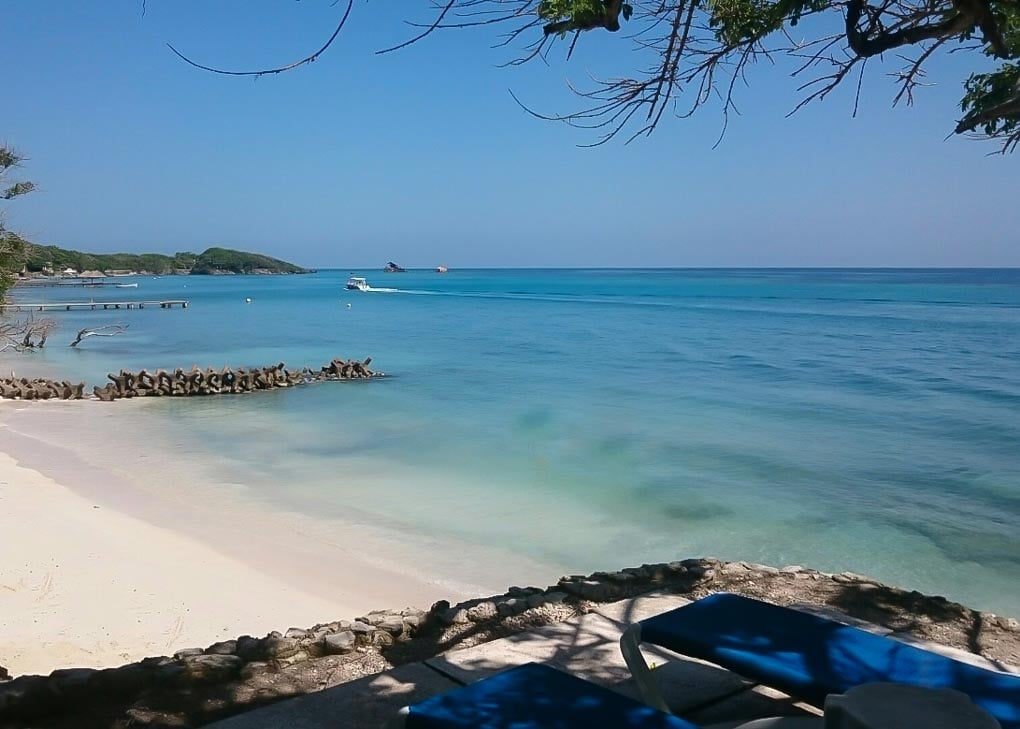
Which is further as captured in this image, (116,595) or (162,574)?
(162,574)

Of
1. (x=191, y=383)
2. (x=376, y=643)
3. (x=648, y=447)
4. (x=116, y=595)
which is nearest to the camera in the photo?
(x=376, y=643)

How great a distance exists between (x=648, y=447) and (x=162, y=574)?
798 cm

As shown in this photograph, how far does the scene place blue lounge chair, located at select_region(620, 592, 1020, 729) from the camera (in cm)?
232

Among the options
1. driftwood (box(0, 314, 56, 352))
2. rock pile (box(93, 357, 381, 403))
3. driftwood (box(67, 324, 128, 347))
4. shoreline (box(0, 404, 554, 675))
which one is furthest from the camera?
driftwood (box(67, 324, 128, 347))

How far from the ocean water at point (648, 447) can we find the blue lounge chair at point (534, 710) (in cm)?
482

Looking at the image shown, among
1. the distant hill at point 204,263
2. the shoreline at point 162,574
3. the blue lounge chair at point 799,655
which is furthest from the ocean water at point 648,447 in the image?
the distant hill at point 204,263

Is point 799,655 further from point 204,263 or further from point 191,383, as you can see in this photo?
point 204,263

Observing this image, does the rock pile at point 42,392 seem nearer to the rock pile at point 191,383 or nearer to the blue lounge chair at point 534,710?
the rock pile at point 191,383

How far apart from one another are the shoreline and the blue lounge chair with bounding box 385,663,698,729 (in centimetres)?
343

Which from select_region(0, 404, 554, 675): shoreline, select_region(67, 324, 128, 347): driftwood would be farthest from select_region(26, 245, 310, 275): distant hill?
select_region(0, 404, 554, 675): shoreline

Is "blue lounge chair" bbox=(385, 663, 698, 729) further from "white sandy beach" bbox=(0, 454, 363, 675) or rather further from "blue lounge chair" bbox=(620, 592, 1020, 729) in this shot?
"white sandy beach" bbox=(0, 454, 363, 675)

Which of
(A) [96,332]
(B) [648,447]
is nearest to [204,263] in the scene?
(A) [96,332]

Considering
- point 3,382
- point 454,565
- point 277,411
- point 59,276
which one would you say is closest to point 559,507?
point 454,565

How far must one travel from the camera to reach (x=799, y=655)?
8.30ft
